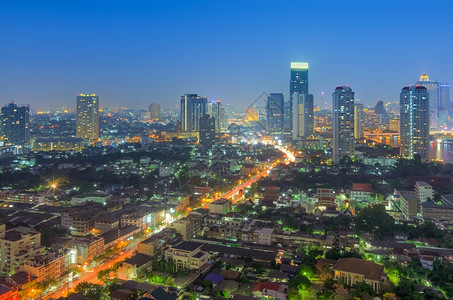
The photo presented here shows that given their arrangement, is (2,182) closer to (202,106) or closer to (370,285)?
(370,285)

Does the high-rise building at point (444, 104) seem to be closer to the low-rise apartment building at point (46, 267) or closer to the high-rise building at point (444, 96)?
the high-rise building at point (444, 96)

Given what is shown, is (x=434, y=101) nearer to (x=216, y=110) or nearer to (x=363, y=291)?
(x=216, y=110)

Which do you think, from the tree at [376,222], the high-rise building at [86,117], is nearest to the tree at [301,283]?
the tree at [376,222]

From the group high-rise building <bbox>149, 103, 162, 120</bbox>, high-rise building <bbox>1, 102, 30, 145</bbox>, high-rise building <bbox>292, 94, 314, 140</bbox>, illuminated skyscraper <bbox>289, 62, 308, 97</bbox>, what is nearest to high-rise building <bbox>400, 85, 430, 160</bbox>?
high-rise building <bbox>292, 94, 314, 140</bbox>

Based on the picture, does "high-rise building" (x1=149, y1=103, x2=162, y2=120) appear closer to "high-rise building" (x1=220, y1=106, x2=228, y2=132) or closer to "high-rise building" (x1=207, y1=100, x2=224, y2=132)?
"high-rise building" (x1=220, y1=106, x2=228, y2=132)

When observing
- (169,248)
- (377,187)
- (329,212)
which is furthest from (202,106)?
(169,248)
